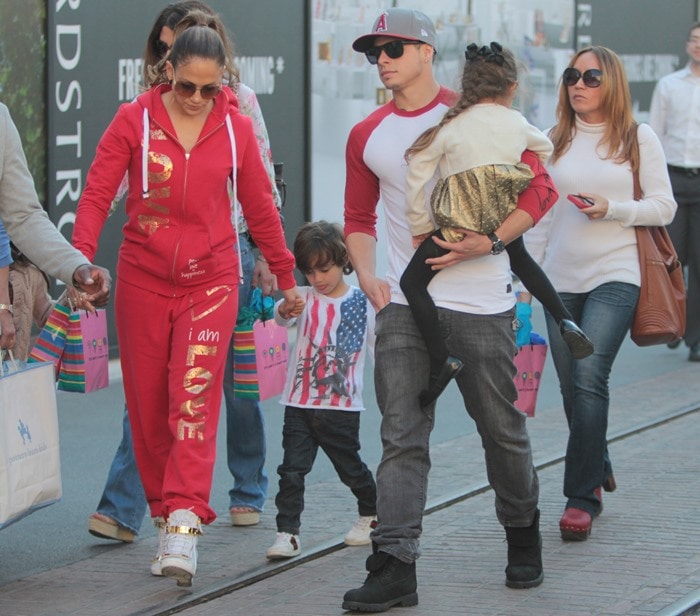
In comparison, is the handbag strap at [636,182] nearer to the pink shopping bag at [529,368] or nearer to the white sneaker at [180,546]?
Result: the pink shopping bag at [529,368]

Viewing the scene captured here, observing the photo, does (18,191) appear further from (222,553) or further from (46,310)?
(222,553)

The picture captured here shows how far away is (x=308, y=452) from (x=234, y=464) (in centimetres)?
55

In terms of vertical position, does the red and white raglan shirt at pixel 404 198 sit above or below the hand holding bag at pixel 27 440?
above

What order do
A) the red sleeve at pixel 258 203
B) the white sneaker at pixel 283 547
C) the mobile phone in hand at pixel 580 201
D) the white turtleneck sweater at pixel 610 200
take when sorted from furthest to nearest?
the white turtleneck sweater at pixel 610 200 < the mobile phone in hand at pixel 580 201 < the white sneaker at pixel 283 547 < the red sleeve at pixel 258 203

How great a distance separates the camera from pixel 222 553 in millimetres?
6207

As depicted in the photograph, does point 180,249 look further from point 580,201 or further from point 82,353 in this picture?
point 580,201

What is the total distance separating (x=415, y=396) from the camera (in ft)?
17.5

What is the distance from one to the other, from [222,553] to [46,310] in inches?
46.5

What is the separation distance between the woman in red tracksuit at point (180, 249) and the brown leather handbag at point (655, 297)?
1678mm

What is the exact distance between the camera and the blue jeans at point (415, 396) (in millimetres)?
5316

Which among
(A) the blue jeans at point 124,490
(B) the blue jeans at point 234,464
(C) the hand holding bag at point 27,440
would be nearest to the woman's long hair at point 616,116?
(B) the blue jeans at point 234,464

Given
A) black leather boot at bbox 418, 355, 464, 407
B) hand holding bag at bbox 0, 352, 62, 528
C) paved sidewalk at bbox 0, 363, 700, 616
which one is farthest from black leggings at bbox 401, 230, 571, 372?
hand holding bag at bbox 0, 352, 62, 528

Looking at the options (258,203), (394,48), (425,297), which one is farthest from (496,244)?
(258,203)

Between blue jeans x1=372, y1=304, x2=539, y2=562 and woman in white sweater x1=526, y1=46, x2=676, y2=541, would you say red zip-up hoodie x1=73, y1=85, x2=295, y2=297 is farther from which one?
woman in white sweater x1=526, y1=46, x2=676, y2=541
